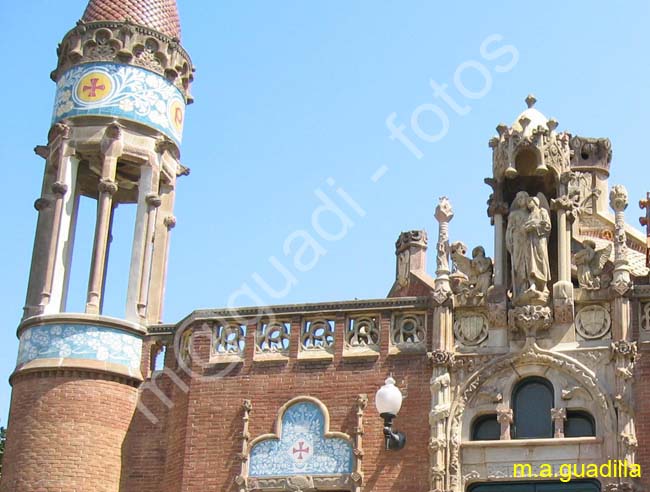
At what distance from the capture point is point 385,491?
70.6 ft

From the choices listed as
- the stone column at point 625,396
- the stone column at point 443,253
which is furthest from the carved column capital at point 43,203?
the stone column at point 625,396

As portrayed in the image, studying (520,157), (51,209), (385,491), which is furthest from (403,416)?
(51,209)

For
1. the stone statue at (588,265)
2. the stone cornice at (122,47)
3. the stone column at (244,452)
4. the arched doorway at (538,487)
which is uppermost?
the stone cornice at (122,47)

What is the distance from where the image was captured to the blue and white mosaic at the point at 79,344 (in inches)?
928

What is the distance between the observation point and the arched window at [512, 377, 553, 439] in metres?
21.5

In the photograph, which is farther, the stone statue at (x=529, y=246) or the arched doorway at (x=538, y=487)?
the stone statue at (x=529, y=246)

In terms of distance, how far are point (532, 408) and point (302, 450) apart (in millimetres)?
3887

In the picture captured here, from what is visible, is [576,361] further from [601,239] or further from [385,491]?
[601,239]

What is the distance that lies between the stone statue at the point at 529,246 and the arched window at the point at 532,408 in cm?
140

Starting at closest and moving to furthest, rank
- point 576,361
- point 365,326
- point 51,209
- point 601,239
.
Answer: point 576,361, point 365,326, point 51,209, point 601,239

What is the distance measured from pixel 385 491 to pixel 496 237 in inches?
191

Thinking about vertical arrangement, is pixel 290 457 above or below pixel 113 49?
below

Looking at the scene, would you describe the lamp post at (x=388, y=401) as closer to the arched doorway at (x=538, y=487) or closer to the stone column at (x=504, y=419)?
the stone column at (x=504, y=419)

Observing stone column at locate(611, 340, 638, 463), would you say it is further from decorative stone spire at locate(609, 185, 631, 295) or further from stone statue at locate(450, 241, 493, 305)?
stone statue at locate(450, 241, 493, 305)
